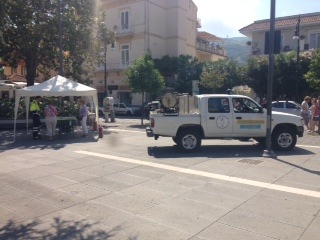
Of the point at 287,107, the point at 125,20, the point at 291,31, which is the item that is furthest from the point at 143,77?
the point at 291,31

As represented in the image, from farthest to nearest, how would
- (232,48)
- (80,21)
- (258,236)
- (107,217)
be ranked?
(232,48) → (80,21) → (107,217) → (258,236)

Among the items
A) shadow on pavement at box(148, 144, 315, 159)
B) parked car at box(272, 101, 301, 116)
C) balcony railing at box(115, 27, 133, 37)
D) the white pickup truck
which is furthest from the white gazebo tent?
balcony railing at box(115, 27, 133, 37)

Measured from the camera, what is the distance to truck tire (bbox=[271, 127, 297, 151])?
1111cm

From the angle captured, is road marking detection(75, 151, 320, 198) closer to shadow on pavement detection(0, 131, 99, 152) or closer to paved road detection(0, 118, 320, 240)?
paved road detection(0, 118, 320, 240)

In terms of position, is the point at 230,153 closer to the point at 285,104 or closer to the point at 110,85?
the point at 285,104

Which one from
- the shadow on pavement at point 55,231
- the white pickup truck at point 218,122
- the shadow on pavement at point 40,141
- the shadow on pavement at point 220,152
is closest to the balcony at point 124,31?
the shadow on pavement at point 40,141

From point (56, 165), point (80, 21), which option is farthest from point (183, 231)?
point (80, 21)

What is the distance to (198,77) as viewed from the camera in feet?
113

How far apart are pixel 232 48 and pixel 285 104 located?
76858 millimetres

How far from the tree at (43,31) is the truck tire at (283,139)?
13.9 metres

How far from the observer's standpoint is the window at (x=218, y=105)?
36.0 feet

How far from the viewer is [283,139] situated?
11.1 metres

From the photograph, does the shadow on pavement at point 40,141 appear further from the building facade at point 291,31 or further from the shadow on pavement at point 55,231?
the building facade at point 291,31

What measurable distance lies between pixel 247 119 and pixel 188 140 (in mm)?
1977
